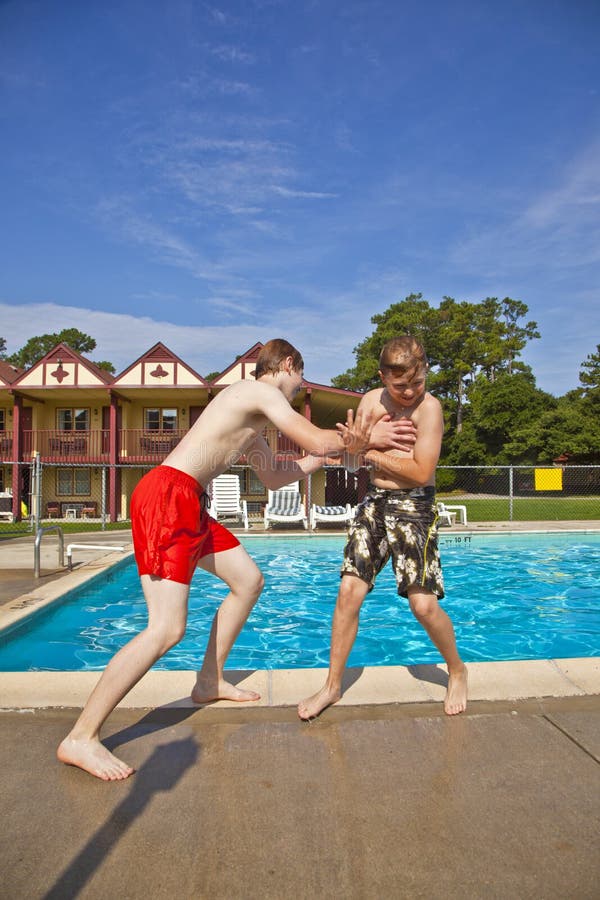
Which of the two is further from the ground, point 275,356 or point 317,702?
point 275,356

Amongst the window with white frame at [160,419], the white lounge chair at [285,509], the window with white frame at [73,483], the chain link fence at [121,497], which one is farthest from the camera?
the window with white frame at [160,419]

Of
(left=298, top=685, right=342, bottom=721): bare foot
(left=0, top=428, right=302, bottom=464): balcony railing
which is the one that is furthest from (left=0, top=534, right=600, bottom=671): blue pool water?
(left=0, top=428, right=302, bottom=464): balcony railing

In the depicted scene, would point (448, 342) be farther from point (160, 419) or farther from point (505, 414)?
point (160, 419)

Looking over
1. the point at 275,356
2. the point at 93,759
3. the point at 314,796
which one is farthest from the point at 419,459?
the point at 93,759

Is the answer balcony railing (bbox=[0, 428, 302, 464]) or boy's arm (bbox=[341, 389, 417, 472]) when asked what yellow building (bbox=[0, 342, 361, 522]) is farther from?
A: boy's arm (bbox=[341, 389, 417, 472])

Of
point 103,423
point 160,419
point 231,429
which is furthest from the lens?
point 160,419

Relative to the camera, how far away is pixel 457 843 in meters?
1.76

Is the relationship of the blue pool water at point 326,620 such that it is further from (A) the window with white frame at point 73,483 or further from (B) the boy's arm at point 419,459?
(A) the window with white frame at point 73,483

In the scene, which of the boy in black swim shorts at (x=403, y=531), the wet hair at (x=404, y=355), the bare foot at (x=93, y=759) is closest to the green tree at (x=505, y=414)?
the boy in black swim shorts at (x=403, y=531)

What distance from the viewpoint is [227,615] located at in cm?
298

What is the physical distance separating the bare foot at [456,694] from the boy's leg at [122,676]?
1.29 m

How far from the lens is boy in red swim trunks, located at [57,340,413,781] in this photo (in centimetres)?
234

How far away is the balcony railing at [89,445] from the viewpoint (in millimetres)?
24500

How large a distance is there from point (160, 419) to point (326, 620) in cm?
2030
